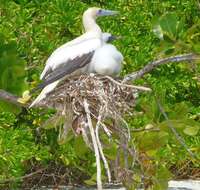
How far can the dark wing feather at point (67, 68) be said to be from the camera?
8.98ft

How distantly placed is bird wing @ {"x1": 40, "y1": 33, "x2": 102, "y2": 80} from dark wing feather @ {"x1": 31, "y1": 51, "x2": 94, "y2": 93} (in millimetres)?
11

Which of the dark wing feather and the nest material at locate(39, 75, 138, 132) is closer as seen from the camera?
the nest material at locate(39, 75, 138, 132)

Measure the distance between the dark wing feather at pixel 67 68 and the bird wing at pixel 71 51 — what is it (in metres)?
0.01

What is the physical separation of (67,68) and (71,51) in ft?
0.33

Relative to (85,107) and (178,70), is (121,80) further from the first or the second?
(178,70)

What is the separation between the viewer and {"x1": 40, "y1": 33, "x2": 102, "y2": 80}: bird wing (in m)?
2.86

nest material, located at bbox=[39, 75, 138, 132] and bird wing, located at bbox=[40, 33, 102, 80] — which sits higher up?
bird wing, located at bbox=[40, 33, 102, 80]

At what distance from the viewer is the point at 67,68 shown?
282 cm

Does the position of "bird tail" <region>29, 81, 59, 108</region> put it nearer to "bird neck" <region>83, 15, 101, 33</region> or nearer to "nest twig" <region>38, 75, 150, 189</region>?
"nest twig" <region>38, 75, 150, 189</region>

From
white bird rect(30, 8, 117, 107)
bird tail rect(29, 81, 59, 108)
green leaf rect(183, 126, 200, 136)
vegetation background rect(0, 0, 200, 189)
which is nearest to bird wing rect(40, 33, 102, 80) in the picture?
white bird rect(30, 8, 117, 107)

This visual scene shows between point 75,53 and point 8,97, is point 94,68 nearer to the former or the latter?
point 75,53

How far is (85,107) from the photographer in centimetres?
250

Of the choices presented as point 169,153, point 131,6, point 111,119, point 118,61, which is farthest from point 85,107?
point 131,6

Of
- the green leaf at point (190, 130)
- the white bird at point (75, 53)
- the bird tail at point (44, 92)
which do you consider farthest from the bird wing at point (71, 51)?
the green leaf at point (190, 130)
